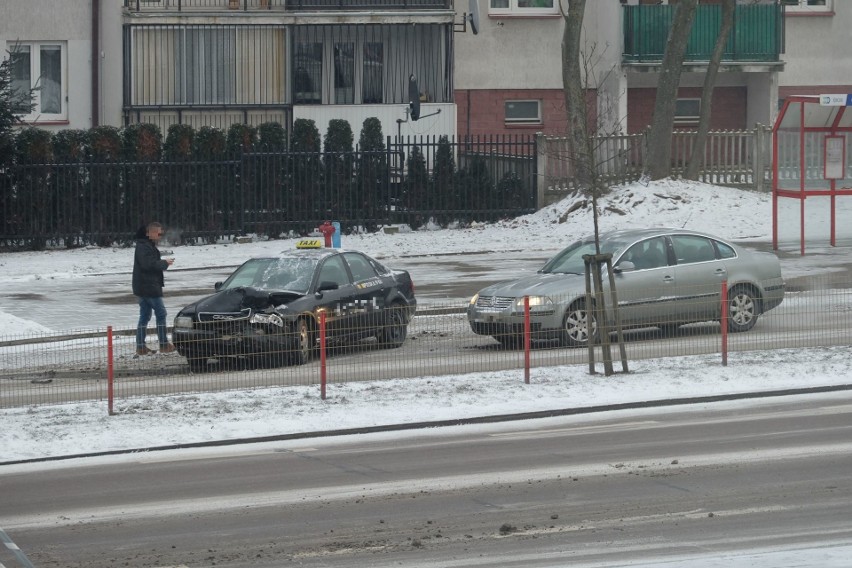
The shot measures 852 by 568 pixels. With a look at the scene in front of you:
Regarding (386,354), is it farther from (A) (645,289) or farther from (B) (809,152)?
(B) (809,152)

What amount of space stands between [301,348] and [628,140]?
16356 mm

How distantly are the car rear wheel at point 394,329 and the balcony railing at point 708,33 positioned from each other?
65.1 feet

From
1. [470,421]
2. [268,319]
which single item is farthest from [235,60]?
[470,421]

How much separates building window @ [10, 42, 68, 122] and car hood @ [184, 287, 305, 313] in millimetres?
19068

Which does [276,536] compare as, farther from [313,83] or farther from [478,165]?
[313,83]

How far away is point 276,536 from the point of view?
31.3 feet

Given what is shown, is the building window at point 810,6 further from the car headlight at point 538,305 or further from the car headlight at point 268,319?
the car headlight at point 268,319

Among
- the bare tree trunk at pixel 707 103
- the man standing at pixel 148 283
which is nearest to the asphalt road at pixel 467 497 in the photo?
the man standing at pixel 148 283

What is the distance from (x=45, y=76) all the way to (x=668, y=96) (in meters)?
14.9

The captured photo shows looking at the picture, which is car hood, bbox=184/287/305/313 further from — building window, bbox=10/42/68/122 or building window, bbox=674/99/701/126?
building window, bbox=674/99/701/126

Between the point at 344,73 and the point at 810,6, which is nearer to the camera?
the point at 344,73

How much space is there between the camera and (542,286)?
17344 mm

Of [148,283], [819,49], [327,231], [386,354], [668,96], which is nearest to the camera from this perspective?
[386,354]

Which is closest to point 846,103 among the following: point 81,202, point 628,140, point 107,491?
point 628,140
